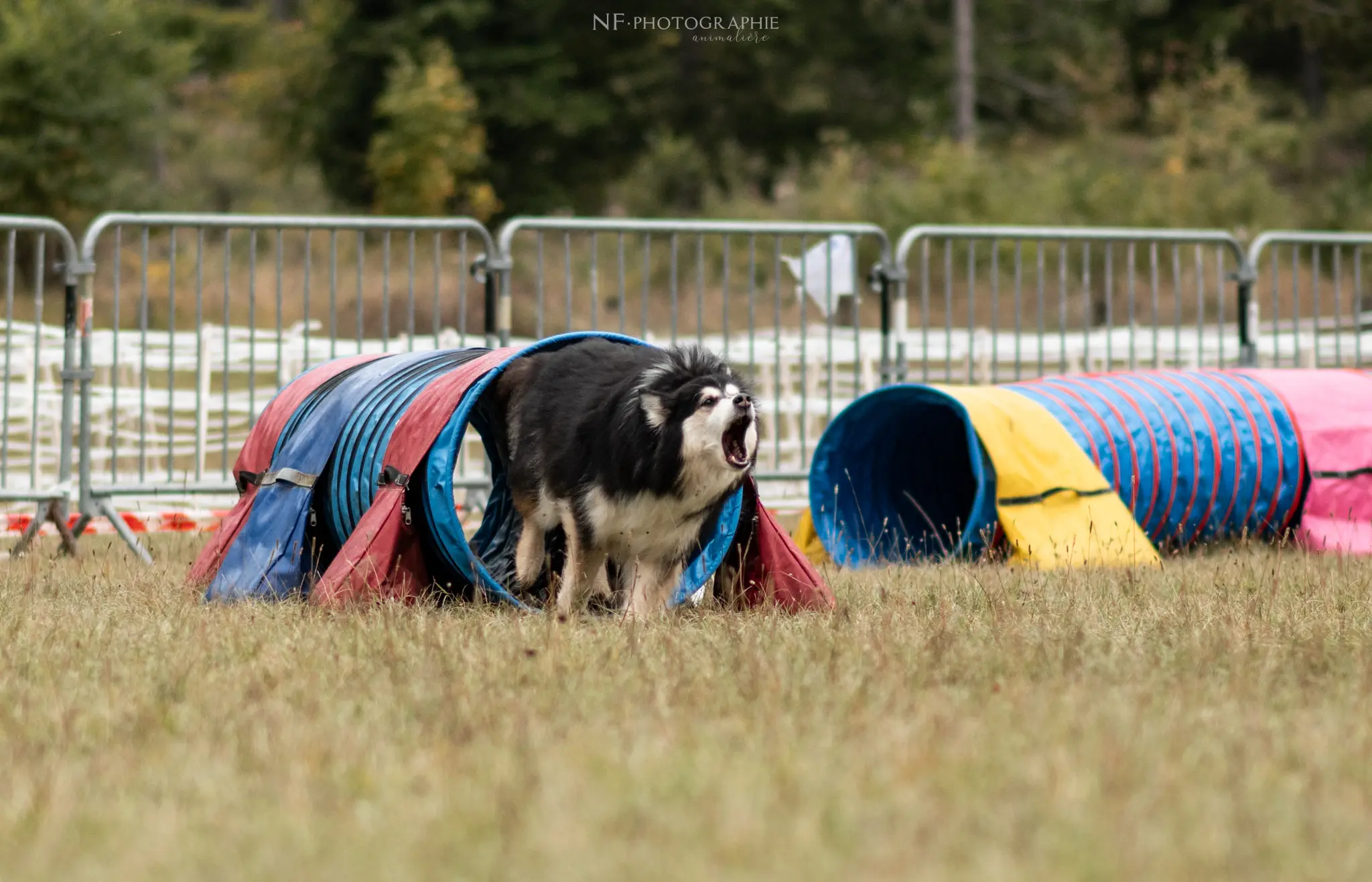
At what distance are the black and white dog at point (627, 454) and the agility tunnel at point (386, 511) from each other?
20 centimetres

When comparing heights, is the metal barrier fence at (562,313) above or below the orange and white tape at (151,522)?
above

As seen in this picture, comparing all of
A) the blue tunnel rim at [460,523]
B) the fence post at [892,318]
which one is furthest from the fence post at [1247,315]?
the blue tunnel rim at [460,523]

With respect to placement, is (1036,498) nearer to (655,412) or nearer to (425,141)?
(655,412)

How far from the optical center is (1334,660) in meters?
4.51

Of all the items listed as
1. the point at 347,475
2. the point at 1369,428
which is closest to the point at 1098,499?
the point at 1369,428

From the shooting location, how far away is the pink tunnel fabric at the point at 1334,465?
8211 millimetres

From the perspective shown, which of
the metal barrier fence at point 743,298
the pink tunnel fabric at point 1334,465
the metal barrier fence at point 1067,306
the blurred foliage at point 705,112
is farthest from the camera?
the blurred foliage at point 705,112

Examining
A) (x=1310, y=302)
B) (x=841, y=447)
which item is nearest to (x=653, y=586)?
(x=841, y=447)

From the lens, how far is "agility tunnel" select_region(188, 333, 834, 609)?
5.75 m

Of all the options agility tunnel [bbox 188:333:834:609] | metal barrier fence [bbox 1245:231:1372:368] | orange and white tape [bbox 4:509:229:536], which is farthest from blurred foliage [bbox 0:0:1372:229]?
agility tunnel [bbox 188:333:834:609]

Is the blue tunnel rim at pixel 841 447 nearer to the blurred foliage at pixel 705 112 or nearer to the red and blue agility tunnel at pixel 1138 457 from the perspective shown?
the red and blue agility tunnel at pixel 1138 457

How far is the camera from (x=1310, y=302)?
2444 cm

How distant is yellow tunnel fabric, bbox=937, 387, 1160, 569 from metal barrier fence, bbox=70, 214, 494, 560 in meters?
2.80

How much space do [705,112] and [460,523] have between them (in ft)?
91.3
